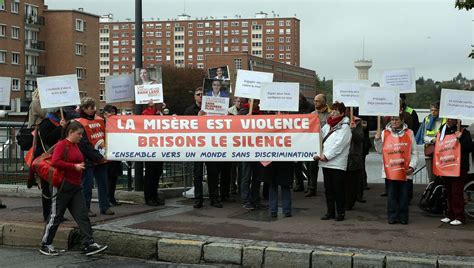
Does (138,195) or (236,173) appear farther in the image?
(236,173)

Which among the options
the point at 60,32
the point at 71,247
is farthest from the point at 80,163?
the point at 60,32

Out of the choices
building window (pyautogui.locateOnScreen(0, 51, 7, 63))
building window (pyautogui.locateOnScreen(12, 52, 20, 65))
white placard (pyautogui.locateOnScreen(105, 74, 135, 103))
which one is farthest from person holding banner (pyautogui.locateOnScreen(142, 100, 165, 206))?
building window (pyautogui.locateOnScreen(12, 52, 20, 65))

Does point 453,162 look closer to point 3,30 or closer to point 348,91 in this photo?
point 348,91

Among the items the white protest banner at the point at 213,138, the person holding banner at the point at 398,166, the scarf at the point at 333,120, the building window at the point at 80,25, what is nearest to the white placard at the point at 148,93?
the white protest banner at the point at 213,138

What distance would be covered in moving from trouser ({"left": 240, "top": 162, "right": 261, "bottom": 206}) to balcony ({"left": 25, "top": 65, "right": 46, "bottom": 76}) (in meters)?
77.5

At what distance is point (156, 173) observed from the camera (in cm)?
1091

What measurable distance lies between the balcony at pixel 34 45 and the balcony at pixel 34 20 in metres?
2.40

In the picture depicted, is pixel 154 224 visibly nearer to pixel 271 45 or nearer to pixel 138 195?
pixel 138 195

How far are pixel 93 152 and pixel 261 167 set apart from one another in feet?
9.33

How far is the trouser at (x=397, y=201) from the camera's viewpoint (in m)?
9.29

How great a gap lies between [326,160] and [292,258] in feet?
8.57

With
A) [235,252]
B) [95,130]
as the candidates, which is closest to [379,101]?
[235,252]

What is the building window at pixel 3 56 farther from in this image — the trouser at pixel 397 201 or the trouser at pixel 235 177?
the trouser at pixel 397 201

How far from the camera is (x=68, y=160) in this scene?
789 cm
